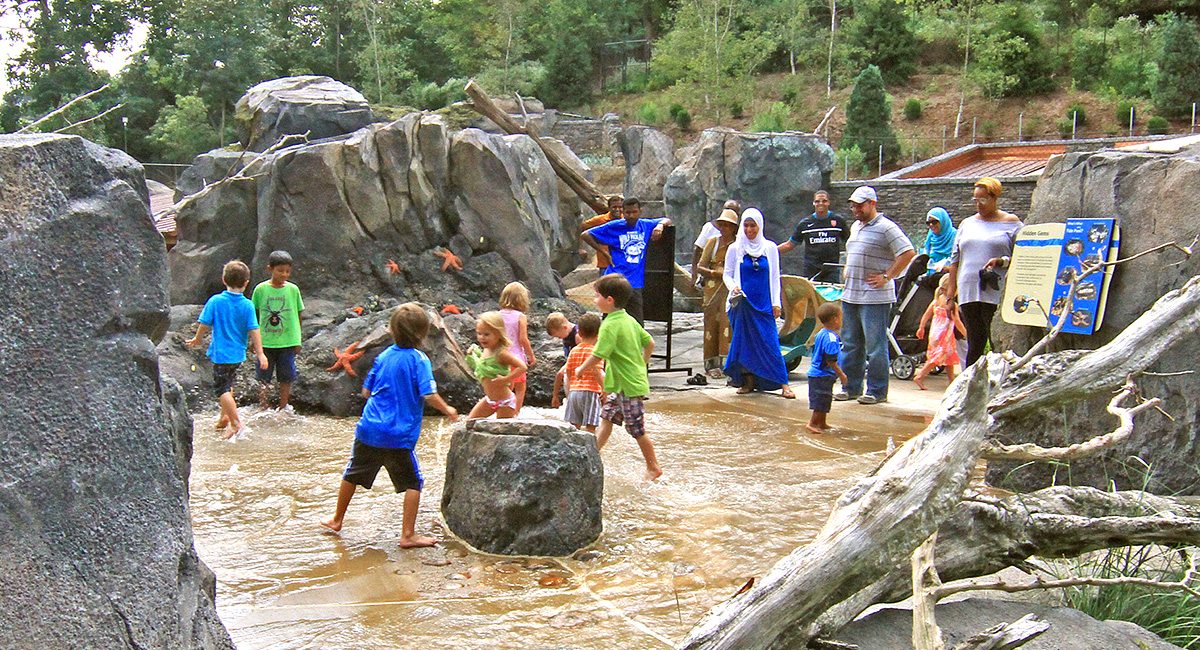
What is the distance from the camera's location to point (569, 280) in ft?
60.5

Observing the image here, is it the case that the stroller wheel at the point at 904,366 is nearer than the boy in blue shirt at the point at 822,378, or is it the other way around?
the boy in blue shirt at the point at 822,378

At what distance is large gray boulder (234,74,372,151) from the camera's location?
15188mm

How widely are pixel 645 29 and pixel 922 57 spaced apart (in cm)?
1277

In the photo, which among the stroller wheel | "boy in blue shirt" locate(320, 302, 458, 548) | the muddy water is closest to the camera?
the muddy water

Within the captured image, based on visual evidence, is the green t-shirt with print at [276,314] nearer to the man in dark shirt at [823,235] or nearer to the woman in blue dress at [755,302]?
the woman in blue dress at [755,302]

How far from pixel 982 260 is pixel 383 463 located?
13.3 feet

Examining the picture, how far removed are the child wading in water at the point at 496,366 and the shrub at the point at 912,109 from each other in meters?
25.4

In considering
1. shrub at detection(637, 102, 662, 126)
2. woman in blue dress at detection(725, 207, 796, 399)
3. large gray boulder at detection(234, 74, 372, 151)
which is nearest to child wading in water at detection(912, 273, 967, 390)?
woman in blue dress at detection(725, 207, 796, 399)

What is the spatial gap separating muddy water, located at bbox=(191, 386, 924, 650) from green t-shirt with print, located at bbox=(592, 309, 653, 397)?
0.60 m

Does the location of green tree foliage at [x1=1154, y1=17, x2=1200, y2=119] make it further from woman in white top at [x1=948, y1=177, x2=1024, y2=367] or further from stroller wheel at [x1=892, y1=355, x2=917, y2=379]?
woman in white top at [x1=948, y1=177, x2=1024, y2=367]

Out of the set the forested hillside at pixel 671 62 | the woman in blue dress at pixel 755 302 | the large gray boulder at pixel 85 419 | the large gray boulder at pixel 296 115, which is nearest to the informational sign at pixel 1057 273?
the woman in blue dress at pixel 755 302

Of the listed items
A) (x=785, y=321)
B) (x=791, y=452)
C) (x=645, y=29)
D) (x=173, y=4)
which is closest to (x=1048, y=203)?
(x=791, y=452)

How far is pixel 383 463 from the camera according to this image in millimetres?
4641

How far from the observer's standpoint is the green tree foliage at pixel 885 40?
3209 centimetres
